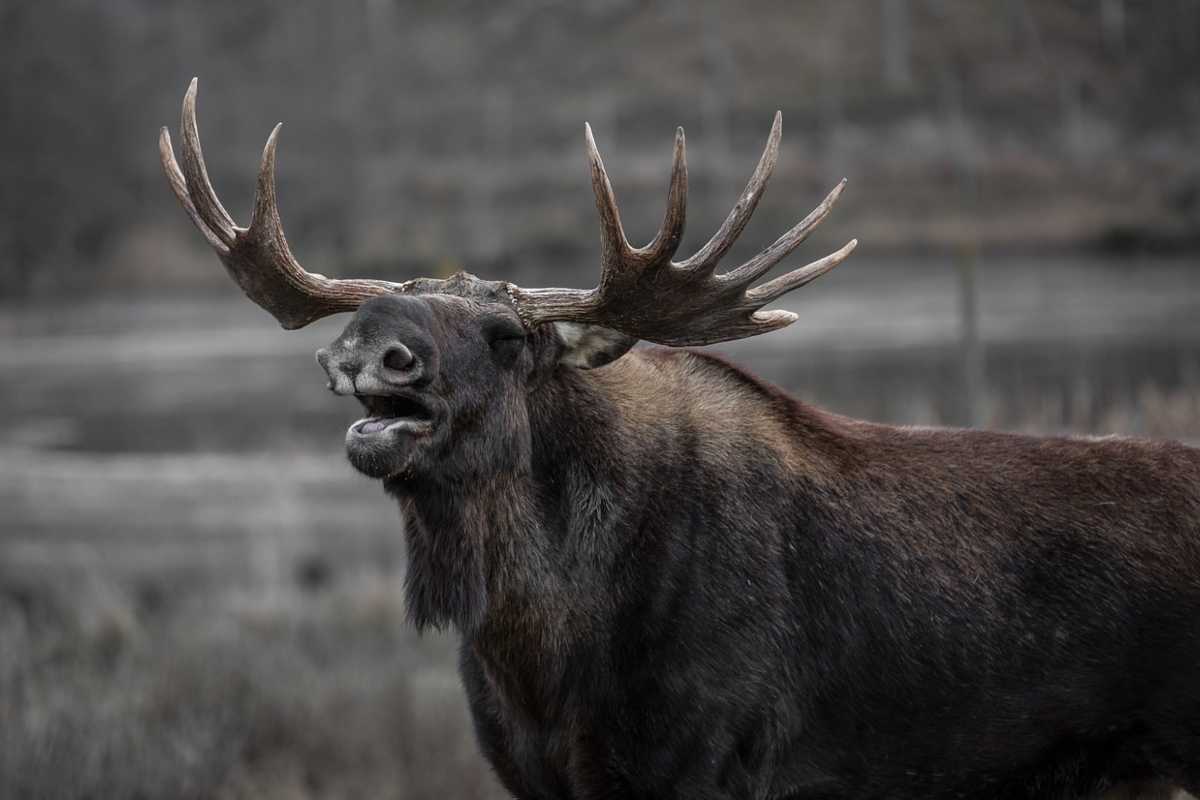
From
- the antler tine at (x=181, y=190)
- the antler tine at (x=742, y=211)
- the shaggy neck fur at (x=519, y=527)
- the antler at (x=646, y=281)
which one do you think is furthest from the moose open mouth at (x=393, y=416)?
the antler tine at (x=181, y=190)

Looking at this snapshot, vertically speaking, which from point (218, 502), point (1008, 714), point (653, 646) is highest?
point (653, 646)

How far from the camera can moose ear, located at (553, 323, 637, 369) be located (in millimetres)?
4586

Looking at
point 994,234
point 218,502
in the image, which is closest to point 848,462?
point 218,502

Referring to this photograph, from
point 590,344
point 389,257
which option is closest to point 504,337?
point 590,344

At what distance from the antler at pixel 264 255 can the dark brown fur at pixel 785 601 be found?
0.57 meters

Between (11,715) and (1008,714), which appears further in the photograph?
(11,715)

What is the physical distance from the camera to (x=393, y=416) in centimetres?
419

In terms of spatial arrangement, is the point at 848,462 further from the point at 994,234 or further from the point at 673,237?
the point at 994,234

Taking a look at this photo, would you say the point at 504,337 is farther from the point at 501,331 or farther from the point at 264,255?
the point at 264,255

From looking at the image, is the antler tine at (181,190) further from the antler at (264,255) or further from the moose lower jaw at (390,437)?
the moose lower jaw at (390,437)

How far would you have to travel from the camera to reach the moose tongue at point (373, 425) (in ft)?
13.4

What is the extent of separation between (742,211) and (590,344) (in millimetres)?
611

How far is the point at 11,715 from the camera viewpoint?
9.20m

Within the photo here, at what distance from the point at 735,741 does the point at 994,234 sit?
69.5 feet
